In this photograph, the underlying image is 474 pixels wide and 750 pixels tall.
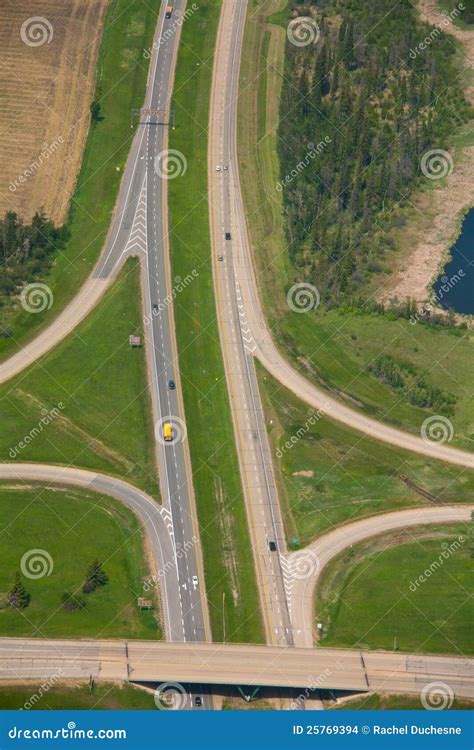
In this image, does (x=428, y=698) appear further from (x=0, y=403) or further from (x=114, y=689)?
(x=0, y=403)

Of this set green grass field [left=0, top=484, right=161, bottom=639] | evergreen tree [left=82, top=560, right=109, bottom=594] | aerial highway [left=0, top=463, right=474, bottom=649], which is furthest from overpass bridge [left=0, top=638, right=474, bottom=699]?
evergreen tree [left=82, top=560, right=109, bottom=594]

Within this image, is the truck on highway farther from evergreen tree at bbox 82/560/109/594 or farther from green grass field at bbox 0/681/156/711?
green grass field at bbox 0/681/156/711

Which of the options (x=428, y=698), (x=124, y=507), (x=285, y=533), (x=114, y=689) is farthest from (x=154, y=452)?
(x=428, y=698)

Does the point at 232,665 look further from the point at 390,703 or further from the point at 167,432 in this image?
the point at 167,432

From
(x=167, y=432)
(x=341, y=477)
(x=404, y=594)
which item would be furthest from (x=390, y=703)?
(x=167, y=432)

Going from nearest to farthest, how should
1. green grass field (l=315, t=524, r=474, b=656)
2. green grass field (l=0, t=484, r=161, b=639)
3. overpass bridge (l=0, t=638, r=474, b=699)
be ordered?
→ overpass bridge (l=0, t=638, r=474, b=699)
green grass field (l=0, t=484, r=161, b=639)
green grass field (l=315, t=524, r=474, b=656)

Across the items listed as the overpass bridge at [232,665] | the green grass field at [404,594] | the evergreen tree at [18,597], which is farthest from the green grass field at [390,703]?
the evergreen tree at [18,597]
